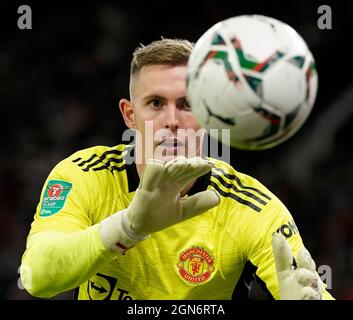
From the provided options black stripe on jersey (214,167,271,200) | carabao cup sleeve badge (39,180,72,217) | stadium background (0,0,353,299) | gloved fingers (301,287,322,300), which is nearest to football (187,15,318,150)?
gloved fingers (301,287,322,300)

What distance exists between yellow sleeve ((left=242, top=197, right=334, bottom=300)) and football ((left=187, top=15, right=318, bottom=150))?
0.87m

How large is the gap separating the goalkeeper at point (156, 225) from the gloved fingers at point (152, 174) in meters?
0.12

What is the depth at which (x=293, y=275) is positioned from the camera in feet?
12.3

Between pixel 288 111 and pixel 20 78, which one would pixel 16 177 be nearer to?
pixel 20 78

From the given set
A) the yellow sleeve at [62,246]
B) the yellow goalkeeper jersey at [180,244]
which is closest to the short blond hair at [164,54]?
the yellow goalkeeper jersey at [180,244]

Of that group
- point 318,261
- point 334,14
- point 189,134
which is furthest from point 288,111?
point 334,14

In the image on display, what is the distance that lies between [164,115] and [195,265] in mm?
898

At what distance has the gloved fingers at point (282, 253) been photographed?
3.72 metres

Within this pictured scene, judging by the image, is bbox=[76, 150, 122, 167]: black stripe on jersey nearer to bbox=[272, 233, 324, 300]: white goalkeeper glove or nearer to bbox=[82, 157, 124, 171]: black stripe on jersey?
bbox=[82, 157, 124, 171]: black stripe on jersey

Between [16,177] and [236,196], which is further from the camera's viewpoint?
[16,177]

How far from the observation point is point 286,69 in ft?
11.4

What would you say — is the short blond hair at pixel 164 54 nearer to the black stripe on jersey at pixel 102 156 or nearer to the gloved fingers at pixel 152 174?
the black stripe on jersey at pixel 102 156
